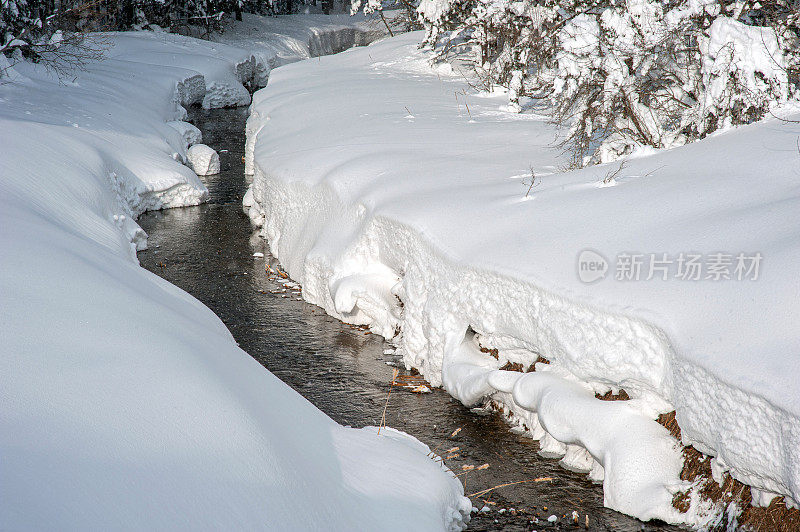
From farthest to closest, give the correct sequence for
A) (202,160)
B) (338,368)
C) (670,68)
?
(202,160) → (670,68) → (338,368)

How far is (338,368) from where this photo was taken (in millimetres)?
A: 6656

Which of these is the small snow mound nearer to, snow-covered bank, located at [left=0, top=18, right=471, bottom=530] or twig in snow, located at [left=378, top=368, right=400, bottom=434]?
snow-covered bank, located at [left=0, top=18, right=471, bottom=530]

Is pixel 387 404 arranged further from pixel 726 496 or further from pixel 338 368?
pixel 726 496

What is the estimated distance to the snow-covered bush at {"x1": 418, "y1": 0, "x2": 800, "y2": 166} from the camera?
6.48 m

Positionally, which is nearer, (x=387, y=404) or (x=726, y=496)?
(x=726, y=496)

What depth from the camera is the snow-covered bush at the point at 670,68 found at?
255 inches

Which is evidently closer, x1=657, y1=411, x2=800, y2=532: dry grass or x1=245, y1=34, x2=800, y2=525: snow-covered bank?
x1=657, y1=411, x2=800, y2=532: dry grass

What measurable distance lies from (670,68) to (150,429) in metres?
6.66

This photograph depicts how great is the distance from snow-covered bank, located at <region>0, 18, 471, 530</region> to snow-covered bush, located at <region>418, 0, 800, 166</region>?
13.9 ft

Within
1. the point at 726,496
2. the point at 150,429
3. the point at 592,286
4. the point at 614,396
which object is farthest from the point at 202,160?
the point at 726,496

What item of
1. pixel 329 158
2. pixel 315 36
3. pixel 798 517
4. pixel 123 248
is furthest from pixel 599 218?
pixel 315 36

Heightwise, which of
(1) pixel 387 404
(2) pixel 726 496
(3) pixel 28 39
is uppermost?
(3) pixel 28 39

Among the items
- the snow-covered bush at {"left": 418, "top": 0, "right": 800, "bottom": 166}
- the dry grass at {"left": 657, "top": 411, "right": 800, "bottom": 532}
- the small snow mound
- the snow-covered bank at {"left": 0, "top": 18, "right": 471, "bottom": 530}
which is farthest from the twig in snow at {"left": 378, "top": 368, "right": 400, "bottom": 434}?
the small snow mound

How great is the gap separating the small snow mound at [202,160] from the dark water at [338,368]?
80.9 inches
